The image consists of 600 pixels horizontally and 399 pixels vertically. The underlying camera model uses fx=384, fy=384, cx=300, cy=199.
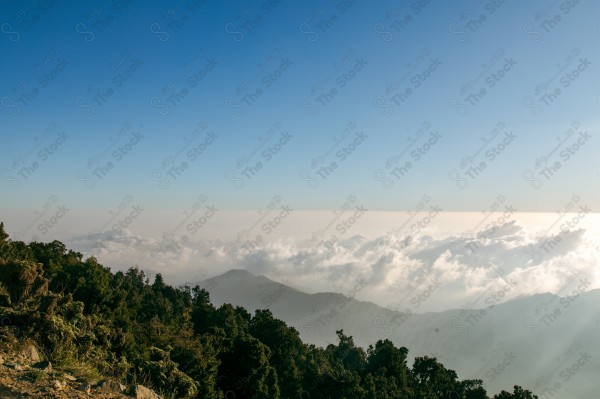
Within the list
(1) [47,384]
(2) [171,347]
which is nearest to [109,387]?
(1) [47,384]

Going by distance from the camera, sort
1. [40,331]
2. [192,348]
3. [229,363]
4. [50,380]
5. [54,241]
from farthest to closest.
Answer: [54,241]
[229,363]
[192,348]
[40,331]
[50,380]

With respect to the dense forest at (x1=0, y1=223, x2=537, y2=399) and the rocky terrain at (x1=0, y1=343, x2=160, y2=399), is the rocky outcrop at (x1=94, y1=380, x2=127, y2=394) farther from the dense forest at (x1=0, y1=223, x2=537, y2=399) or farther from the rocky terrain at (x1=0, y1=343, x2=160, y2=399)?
the dense forest at (x1=0, y1=223, x2=537, y2=399)

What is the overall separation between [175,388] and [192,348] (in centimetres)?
1099

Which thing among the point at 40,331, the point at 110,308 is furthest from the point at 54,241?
the point at 40,331

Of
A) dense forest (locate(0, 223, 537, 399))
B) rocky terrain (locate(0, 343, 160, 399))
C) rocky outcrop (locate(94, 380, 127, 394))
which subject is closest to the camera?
rocky terrain (locate(0, 343, 160, 399))

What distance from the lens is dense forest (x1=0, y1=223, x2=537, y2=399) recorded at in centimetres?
1423

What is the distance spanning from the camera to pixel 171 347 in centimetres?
2752

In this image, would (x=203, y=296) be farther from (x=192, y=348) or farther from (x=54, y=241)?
(x=192, y=348)

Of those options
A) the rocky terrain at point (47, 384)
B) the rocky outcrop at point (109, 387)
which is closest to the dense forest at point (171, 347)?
the rocky terrain at point (47, 384)

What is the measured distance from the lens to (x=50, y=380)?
29.5 ft

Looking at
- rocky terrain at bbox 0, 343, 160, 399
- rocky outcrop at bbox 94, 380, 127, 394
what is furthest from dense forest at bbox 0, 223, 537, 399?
rocky outcrop at bbox 94, 380, 127, 394

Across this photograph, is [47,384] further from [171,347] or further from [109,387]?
[171,347]

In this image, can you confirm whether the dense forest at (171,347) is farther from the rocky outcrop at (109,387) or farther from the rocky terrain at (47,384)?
the rocky outcrop at (109,387)

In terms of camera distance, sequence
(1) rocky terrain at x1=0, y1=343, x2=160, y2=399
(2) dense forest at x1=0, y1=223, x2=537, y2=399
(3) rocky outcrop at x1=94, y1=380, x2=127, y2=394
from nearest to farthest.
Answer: (1) rocky terrain at x1=0, y1=343, x2=160, y2=399 < (3) rocky outcrop at x1=94, y1=380, x2=127, y2=394 < (2) dense forest at x1=0, y1=223, x2=537, y2=399
